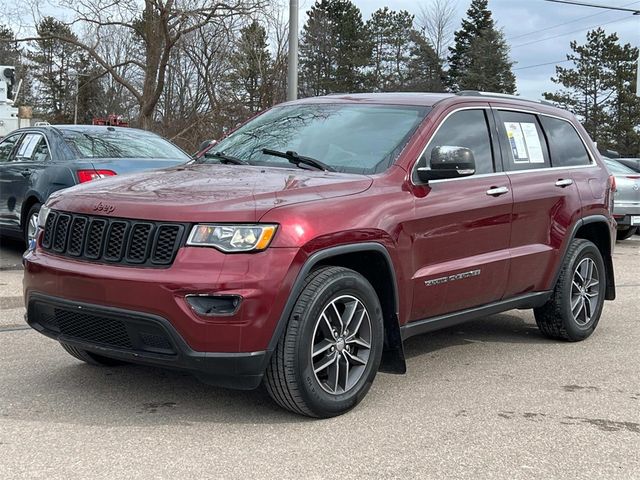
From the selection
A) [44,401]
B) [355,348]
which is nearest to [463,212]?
[355,348]

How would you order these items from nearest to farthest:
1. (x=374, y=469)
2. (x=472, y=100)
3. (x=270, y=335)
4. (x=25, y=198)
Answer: (x=374, y=469), (x=270, y=335), (x=472, y=100), (x=25, y=198)

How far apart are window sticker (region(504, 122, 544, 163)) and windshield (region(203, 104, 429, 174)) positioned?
907 millimetres

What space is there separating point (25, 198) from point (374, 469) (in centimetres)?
695

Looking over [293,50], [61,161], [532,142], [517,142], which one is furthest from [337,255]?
[293,50]

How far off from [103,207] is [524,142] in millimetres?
3154

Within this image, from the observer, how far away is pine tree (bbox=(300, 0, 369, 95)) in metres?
59.7

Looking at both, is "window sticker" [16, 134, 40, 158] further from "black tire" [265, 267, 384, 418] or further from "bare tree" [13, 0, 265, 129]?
"bare tree" [13, 0, 265, 129]

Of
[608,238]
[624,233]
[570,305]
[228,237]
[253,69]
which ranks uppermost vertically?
[253,69]

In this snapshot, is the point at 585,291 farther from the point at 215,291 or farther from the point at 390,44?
the point at 390,44

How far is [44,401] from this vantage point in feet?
15.0

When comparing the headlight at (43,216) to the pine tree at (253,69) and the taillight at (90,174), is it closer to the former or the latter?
the taillight at (90,174)

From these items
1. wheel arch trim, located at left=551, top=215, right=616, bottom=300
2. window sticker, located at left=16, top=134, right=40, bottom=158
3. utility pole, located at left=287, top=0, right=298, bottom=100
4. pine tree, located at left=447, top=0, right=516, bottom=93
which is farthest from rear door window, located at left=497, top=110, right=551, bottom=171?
Result: pine tree, located at left=447, top=0, right=516, bottom=93

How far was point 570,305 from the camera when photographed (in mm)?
6281

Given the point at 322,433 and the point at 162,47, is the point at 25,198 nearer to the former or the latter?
the point at 322,433
